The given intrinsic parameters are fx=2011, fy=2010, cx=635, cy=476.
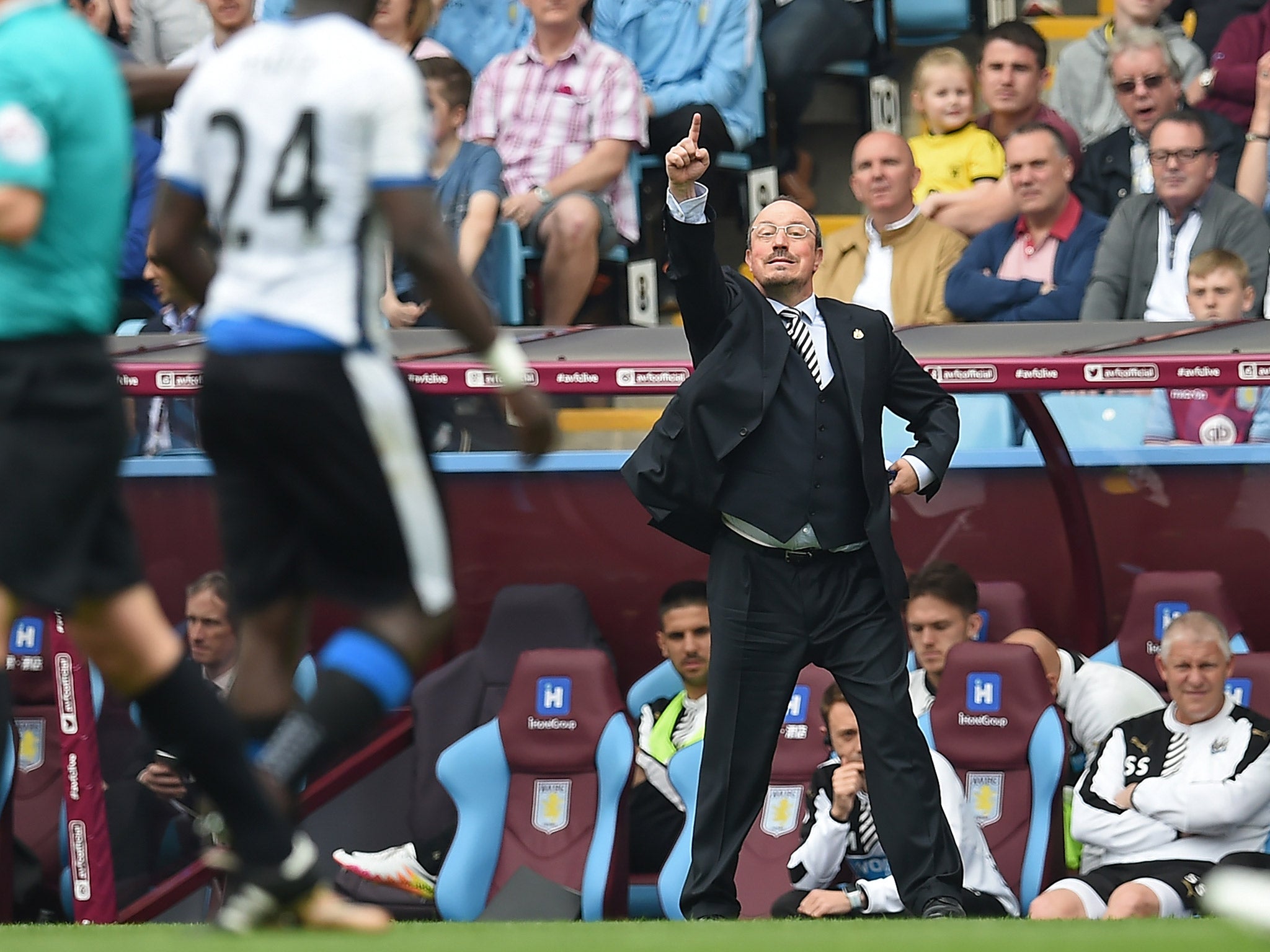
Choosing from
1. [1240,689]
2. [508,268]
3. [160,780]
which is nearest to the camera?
[1240,689]

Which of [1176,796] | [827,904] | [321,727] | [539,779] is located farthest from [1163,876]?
[321,727]

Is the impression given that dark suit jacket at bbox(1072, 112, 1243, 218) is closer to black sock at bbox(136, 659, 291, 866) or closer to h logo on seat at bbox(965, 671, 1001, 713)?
h logo on seat at bbox(965, 671, 1001, 713)

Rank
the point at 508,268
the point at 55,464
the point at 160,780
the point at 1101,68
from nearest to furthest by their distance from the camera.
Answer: the point at 55,464
the point at 160,780
the point at 508,268
the point at 1101,68

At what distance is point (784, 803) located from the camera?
742 centimetres

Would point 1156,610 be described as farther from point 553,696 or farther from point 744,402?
point 744,402

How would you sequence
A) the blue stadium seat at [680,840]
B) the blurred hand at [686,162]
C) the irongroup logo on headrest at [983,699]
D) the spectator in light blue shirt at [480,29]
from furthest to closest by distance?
the spectator in light blue shirt at [480,29] → the irongroup logo on headrest at [983,699] → the blue stadium seat at [680,840] → the blurred hand at [686,162]

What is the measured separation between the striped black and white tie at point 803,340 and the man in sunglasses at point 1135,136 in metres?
3.22

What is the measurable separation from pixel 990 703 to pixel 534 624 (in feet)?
6.04

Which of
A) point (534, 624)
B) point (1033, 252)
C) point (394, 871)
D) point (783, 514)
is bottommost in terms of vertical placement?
point (394, 871)

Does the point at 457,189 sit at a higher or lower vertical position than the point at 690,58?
lower

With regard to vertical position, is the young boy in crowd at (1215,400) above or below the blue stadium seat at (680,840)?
above

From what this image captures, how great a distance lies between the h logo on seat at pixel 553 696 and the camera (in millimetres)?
7473

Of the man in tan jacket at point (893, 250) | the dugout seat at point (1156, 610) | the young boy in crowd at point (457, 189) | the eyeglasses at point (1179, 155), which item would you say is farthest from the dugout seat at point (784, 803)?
the eyeglasses at point (1179, 155)

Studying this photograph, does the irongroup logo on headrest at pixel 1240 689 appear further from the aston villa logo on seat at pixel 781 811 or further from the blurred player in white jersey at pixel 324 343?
the blurred player in white jersey at pixel 324 343
